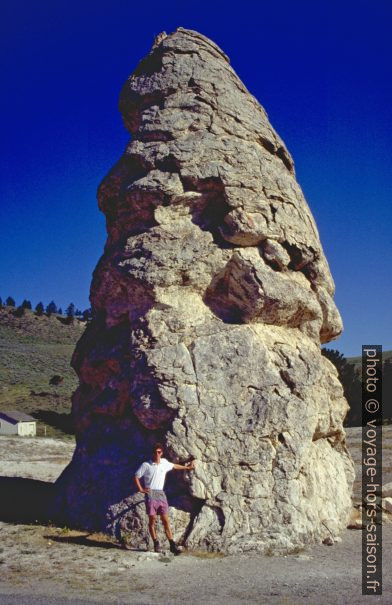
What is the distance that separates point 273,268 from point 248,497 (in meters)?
5.43

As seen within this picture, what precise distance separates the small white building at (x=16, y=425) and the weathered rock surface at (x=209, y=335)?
18.8m

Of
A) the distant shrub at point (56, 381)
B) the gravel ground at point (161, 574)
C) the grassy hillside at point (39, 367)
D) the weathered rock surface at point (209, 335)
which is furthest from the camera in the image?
the distant shrub at point (56, 381)

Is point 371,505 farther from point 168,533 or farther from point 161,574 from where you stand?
point 161,574

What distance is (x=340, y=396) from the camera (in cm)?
1484

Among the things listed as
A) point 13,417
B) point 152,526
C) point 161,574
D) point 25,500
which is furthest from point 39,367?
point 161,574

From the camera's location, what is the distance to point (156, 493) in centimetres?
1045

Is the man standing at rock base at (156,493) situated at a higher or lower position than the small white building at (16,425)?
lower

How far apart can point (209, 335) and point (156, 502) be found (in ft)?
12.5

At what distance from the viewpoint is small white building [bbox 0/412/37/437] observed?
32281 mm

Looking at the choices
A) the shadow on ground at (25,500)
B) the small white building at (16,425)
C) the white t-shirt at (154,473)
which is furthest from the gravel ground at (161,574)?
the small white building at (16,425)

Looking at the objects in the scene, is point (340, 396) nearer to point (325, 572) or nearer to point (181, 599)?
point (325, 572)

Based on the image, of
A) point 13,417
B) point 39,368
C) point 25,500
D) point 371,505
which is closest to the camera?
point 371,505

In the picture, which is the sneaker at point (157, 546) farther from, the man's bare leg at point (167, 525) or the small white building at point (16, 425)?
the small white building at point (16, 425)

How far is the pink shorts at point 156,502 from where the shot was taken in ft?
34.0
